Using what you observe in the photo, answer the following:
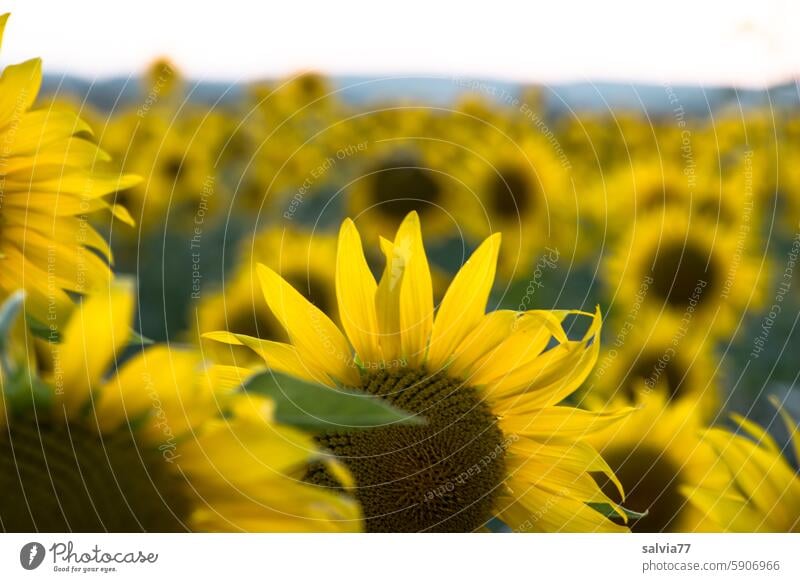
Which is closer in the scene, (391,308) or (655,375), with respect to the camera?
(391,308)

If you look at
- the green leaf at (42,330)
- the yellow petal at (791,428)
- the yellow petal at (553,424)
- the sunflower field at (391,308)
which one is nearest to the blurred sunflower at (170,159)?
the sunflower field at (391,308)

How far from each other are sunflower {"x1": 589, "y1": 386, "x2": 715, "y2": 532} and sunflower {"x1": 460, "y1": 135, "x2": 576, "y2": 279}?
0.14m

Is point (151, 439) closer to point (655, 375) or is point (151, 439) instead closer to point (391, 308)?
point (391, 308)

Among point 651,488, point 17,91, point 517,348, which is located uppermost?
point 17,91

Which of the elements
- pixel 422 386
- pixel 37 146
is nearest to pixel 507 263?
pixel 422 386

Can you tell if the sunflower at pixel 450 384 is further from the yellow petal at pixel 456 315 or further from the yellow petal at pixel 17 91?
the yellow petal at pixel 17 91

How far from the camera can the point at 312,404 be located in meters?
0.26

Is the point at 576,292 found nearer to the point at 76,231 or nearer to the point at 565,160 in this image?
the point at 565,160

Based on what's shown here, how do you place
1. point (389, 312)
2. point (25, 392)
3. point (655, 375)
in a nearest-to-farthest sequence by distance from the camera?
point (25, 392)
point (389, 312)
point (655, 375)

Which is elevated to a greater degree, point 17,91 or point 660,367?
point 17,91

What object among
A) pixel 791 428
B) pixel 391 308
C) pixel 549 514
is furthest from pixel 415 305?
pixel 791 428

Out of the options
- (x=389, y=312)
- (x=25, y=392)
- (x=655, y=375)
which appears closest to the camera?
(x=25, y=392)

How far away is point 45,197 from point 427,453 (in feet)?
0.67

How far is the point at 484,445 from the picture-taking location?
36 cm
